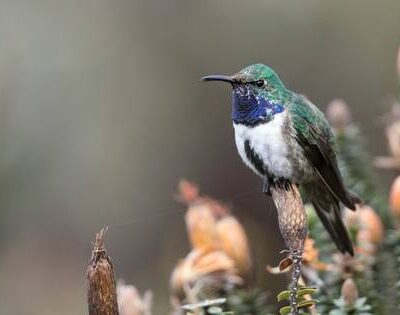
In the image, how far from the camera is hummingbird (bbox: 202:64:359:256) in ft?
7.14

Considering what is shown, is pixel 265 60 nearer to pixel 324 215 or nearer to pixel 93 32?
pixel 93 32

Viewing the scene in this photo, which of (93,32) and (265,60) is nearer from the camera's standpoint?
(265,60)

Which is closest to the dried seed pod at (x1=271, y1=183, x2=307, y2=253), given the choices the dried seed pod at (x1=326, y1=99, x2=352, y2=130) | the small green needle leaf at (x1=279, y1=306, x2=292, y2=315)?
the small green needle leaf at (x1=279, y1=306, x2=292, y2=315)

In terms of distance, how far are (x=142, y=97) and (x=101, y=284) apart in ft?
15.7

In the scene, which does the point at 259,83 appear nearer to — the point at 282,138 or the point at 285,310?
the point at 282,138

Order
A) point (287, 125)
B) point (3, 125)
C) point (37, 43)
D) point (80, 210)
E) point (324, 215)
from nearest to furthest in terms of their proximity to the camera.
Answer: point (287, 125) < point (324, 215) < point (3, 125) < point (80, 210) < point (37, 43)

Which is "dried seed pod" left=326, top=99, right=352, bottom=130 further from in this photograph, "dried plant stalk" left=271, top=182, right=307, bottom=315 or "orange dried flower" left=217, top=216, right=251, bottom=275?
"dried plant stalk" left=271, top=182, right=307, bottom=315

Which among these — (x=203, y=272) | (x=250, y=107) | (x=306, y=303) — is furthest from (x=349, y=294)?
(x=250, y=107)

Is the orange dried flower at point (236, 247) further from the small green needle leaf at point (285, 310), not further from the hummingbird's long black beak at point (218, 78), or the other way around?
the small green needle leaf at point (285, 310)

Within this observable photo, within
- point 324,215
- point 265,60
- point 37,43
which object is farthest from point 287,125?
point 37,43

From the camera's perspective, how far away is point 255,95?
218cm

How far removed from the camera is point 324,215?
240cm

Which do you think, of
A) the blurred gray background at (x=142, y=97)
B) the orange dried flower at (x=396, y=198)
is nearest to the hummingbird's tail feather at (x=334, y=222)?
the orange dried flower at (x=396, y=198)

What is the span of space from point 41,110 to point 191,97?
3.22 feet
